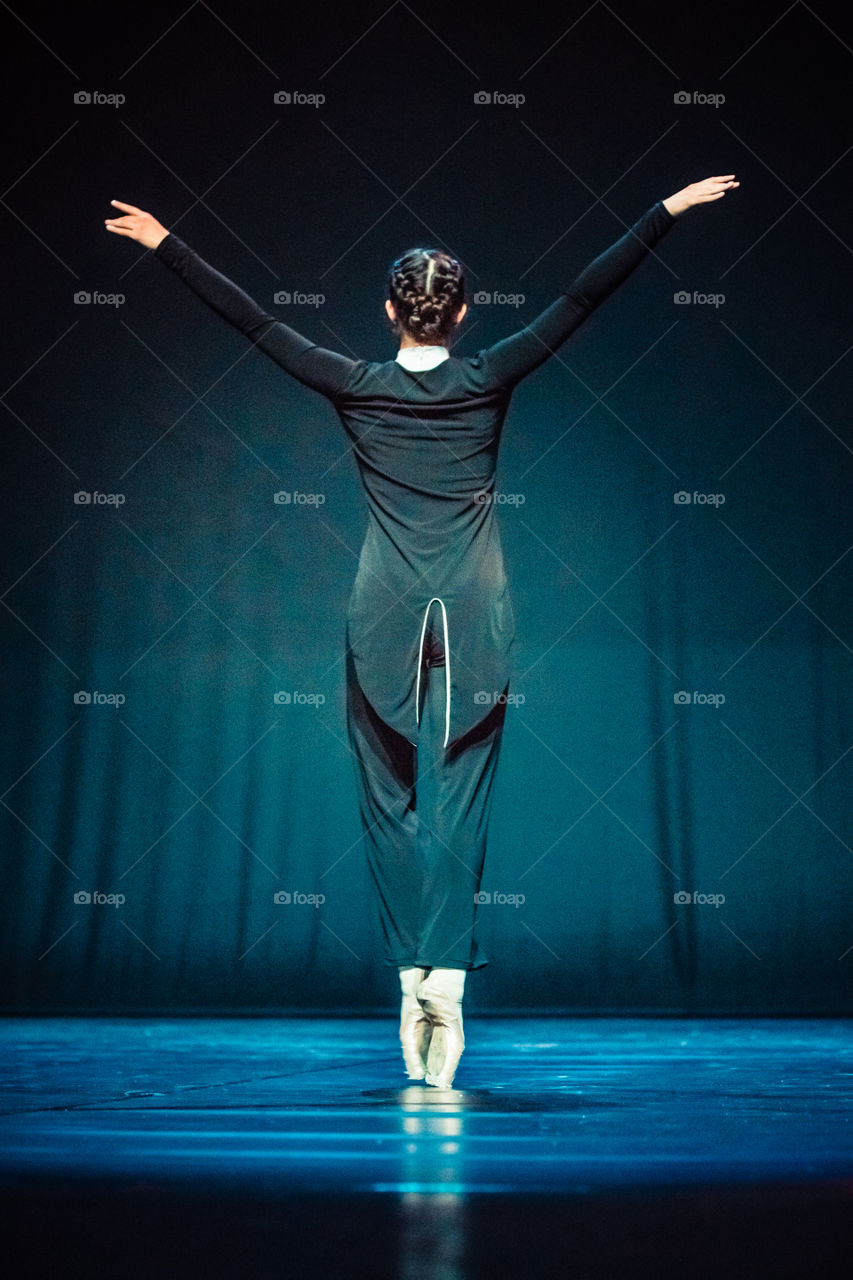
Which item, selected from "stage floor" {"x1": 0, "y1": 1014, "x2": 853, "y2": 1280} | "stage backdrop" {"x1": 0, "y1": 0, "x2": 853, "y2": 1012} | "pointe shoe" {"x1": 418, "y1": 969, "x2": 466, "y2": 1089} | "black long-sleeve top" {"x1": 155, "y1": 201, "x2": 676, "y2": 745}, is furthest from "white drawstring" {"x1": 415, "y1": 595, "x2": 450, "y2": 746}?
"stage backdrop" {"x1": 0, "y1": 0, "x2": 853, "y2": 1012}

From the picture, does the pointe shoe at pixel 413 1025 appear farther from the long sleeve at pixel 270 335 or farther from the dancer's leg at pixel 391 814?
the long sleeve at pixel 270 335

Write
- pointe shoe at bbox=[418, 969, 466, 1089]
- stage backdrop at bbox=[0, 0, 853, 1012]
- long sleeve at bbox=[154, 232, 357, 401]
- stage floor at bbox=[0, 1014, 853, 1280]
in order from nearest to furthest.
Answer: stage floor at bbox=[0, 1014, 853, 1280], pointe shoe at bbox=[418, 969, 466, 1089], long sleeve at bbox=[154, 232, 357, 401], stage backdrop at bbox=[0, 0, 853, 1012]

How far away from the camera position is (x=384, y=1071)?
2.11 m

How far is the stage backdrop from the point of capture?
161 inches

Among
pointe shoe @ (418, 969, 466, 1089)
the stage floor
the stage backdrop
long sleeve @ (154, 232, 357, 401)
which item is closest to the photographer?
the stage floor

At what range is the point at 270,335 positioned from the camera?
1914 millimetres

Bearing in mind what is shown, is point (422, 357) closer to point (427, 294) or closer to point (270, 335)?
point (427, 294)

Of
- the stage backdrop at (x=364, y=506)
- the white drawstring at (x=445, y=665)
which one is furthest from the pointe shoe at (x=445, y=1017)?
the stage backdrop at (x=364, y=506)

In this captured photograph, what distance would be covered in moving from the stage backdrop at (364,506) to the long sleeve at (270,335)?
222cm

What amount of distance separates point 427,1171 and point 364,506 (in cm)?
318

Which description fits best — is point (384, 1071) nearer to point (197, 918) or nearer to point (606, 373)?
point (197, 918)

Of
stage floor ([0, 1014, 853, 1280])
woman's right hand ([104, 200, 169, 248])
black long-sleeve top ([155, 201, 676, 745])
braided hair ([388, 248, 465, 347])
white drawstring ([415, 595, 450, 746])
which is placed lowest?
stage floor ([0, 1014, 853, 1280])

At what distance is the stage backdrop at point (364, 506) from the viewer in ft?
13.4

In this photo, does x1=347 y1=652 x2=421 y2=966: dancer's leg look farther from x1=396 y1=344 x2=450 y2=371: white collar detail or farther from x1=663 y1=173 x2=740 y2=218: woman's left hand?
x1=663 y1=173 x2=740 y2=218: woman's left hand
